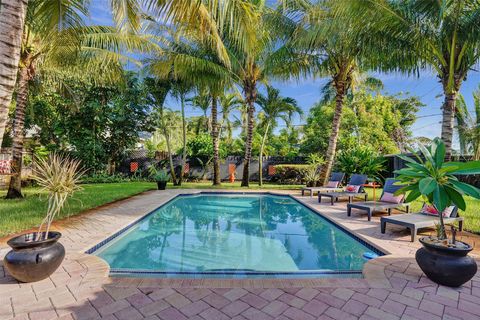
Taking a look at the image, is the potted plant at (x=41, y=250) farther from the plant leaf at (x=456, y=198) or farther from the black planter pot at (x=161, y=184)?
the black planter pot at (x=161, y=184)

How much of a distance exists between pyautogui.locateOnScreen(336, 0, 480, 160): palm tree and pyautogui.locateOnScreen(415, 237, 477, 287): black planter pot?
183 inches

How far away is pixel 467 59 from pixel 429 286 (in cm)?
639

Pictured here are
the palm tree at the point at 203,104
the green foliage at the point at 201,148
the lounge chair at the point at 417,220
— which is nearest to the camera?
the lounge chair at the point at 417,220

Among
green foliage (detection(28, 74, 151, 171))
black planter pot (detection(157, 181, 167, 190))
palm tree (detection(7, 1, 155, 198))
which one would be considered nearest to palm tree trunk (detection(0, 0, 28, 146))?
palm tree (detection(7, 1, 155, 198))

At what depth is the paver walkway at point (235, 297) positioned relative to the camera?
8.71 ft

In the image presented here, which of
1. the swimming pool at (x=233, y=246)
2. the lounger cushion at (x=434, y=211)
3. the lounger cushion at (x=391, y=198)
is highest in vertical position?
the lounger cushion at (x=391, y=198)

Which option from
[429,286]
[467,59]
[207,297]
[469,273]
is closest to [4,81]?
[207,297]

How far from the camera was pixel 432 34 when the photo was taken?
6715 millimetres

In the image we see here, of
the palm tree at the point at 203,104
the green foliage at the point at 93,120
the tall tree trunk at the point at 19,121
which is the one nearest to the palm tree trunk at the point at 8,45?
the tall tree trunk at the point at 19,121

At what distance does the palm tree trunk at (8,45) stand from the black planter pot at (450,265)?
207 inches

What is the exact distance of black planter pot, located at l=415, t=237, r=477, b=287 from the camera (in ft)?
10.3

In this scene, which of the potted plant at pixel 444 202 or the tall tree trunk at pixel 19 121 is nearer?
the potted plant at pixel 444 202

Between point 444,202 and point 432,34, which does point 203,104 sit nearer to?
point 432,34

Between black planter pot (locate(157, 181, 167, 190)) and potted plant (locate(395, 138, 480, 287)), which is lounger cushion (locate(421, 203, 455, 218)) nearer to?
potted plant (locate(395, 138, 480, 287))
